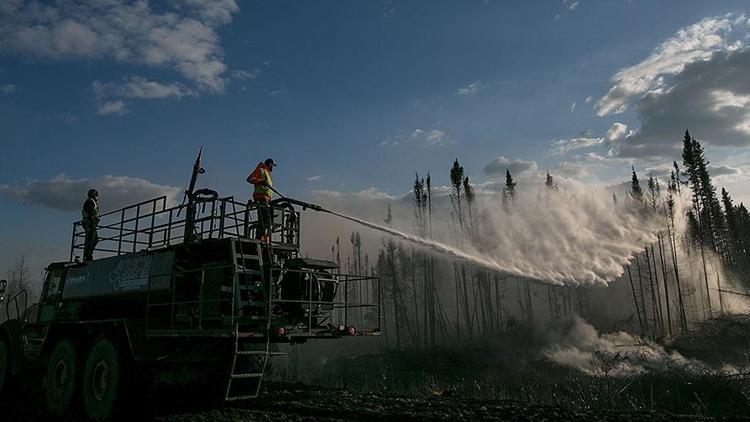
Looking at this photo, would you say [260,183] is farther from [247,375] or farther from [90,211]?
[90,211]

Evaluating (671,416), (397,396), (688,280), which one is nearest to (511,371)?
(397,396)

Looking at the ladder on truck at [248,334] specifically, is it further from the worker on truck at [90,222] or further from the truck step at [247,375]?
the worker on truck at [90,222]

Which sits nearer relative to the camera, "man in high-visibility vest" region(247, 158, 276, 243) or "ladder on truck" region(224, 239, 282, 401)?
"ladder on truck" region(224, 239, 282, 401)

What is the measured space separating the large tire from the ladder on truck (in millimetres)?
7350

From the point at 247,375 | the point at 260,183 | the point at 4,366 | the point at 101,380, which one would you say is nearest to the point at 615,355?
the point at 260,183

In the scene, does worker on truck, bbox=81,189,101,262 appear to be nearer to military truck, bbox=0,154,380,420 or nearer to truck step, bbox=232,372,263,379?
military truck, bbox=0,154,380,420

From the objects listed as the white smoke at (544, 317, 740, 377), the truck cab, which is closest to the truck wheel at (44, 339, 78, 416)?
the truck cab

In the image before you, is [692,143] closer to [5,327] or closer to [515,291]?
[515,291]

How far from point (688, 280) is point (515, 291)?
25.8m

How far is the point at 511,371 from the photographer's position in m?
36.2

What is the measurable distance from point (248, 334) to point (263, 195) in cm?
398

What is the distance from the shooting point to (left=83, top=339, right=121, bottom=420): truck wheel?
10.2 metres

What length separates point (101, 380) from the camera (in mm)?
10711

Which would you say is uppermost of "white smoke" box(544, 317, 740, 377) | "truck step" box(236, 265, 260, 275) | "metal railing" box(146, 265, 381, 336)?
"truck step" box(236, 265, 260, 275)
